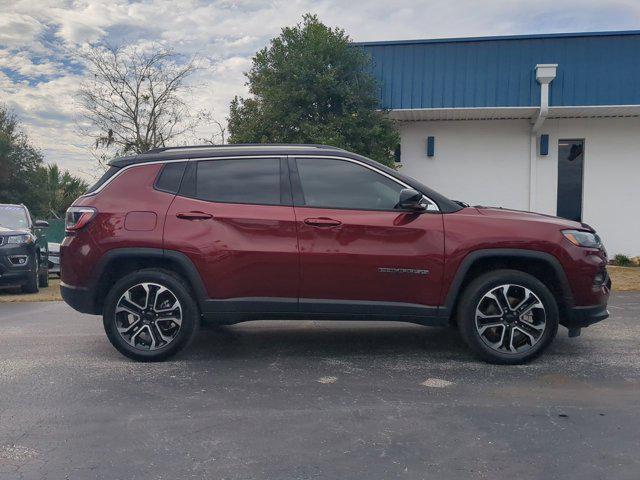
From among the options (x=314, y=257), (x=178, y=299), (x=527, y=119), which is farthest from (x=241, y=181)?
(x=527, y=119)

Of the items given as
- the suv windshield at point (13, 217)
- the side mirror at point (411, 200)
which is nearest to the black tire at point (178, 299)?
the side mirror at point (411, 200)

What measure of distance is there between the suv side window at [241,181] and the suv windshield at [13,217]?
7148mm

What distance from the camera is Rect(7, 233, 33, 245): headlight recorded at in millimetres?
9703

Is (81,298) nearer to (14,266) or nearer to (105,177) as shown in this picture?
(105,177)

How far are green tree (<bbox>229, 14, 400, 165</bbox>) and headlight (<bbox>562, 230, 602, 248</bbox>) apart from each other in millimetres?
6909

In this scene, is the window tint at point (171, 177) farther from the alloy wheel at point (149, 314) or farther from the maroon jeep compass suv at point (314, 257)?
the alloy wheel at point (149, 314)

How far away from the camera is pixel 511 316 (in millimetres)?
4703

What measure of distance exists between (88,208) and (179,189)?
784 millimetres

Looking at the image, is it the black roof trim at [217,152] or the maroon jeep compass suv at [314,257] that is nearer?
the maroon jeep compass suv at [314,257]

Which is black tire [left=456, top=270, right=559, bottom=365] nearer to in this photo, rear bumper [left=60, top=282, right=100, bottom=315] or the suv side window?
the suv side window

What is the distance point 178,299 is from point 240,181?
1.13m

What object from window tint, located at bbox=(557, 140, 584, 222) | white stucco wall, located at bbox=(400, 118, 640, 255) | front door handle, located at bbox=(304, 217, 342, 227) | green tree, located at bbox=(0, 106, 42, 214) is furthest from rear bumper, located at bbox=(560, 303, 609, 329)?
green tree, located at bbox=(0, 106, 42, 214)

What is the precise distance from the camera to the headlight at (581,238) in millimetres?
4754

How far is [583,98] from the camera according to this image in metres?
12.4
